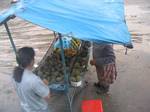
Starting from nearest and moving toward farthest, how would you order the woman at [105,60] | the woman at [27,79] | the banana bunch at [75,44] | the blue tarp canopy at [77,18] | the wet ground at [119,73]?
the woman at [27,79] < the blue tarp canopy at [77,18] < the woman at [105,60] < the wet ground at [119,73] < the banana bunch at [75,44]

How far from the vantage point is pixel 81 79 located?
6.41 metres

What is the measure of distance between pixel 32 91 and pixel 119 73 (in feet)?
12.0

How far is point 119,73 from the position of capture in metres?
7.82

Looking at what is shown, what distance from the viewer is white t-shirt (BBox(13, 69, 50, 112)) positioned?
4430 millimetres

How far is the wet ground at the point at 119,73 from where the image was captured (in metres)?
6.62

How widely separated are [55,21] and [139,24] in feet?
22.1

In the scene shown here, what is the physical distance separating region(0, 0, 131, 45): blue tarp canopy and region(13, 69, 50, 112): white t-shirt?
2.44ft

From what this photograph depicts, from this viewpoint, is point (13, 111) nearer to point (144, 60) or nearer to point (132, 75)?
point (132, 75)

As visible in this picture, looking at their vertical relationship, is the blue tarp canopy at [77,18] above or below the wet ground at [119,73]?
above

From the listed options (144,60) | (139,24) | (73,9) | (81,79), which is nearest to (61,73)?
(81,79)

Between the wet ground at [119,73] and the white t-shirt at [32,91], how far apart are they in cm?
177

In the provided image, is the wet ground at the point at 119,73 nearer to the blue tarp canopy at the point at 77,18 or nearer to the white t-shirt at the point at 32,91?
the white t-shirt at the point at 32,91

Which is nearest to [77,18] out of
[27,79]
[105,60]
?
[27,79]

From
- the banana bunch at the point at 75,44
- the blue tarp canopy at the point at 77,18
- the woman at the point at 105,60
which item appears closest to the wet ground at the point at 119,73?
the woman at the point at 105,60
